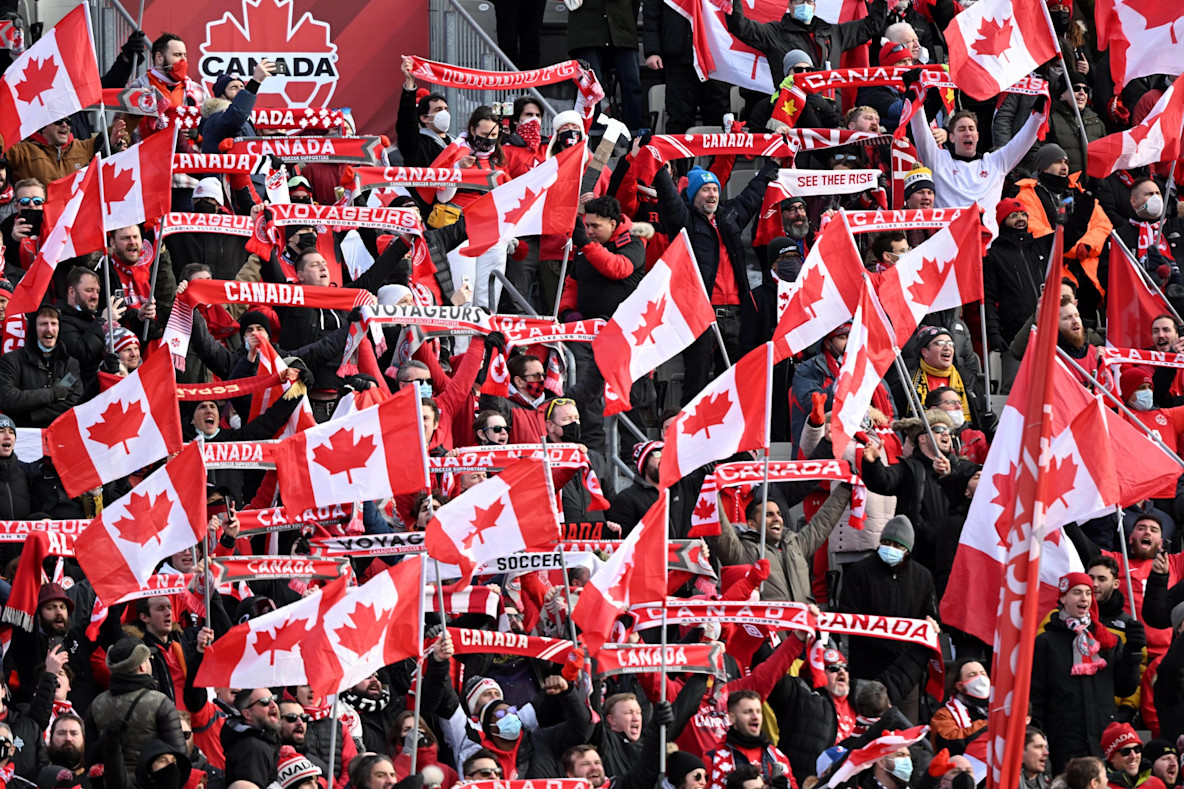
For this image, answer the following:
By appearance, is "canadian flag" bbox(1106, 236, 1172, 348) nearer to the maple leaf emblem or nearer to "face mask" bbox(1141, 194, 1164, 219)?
"face mask" bbox(1141, 194, 1164, 219)

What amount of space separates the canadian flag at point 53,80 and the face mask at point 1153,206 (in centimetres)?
710

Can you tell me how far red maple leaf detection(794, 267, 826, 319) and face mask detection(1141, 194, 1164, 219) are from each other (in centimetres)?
408

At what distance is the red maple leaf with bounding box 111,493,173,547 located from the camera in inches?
566

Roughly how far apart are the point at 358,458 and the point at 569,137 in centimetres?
487

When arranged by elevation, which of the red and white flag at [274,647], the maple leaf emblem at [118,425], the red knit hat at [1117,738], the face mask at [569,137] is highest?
the face mask at [569,137]

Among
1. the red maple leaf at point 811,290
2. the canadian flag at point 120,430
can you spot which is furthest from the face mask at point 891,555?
the canadian flag at point 120,430

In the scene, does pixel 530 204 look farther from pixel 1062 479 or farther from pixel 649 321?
pixel 1062 479

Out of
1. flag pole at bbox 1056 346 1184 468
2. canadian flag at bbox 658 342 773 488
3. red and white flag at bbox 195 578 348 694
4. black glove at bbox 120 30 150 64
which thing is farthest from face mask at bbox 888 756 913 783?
black glove at bbox 120 30 150 64

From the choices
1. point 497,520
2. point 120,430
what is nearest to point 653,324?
point 497,520

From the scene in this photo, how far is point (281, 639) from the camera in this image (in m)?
13.5

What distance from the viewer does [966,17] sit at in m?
19.2

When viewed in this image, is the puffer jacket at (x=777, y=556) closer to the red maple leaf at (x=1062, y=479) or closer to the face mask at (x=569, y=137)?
the red maple leaf at (x=1062, y=479)

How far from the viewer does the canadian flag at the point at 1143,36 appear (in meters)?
19.8

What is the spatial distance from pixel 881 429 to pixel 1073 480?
2.94 m
